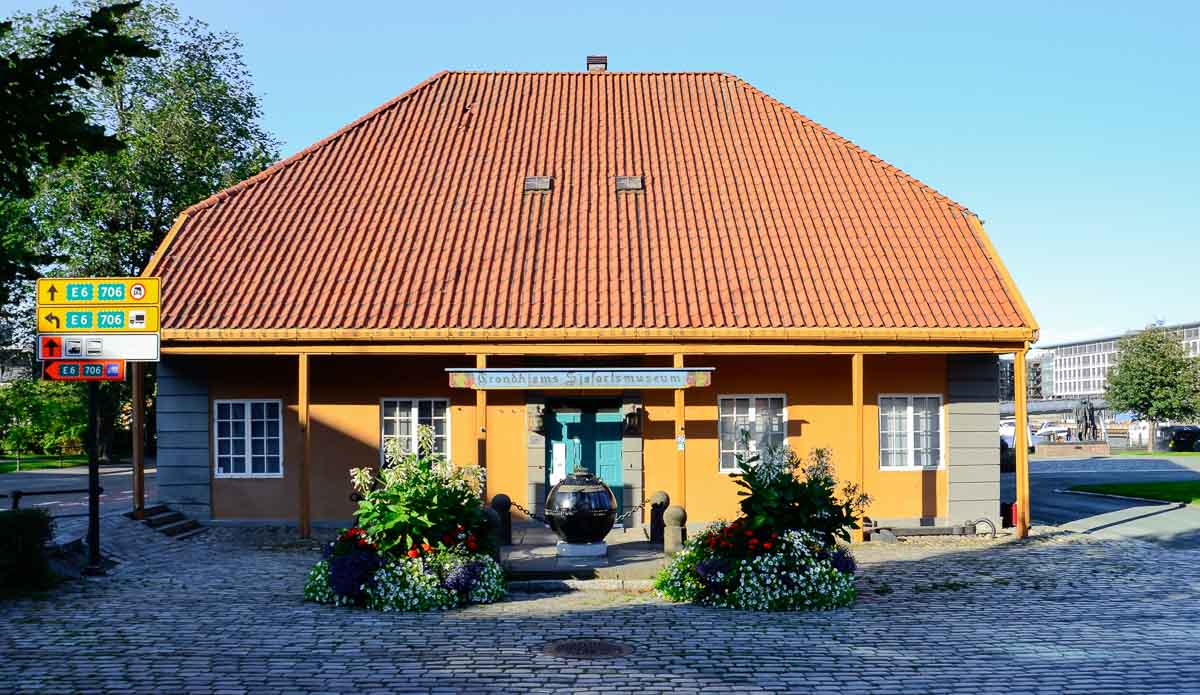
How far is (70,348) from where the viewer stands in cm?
1400

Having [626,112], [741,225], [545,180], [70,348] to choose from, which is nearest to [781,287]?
[741,225]

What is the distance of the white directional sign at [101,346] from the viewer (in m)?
14.0

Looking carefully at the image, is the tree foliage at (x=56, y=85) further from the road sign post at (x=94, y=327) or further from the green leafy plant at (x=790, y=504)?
the green leafy plant at (x=790, y=504)

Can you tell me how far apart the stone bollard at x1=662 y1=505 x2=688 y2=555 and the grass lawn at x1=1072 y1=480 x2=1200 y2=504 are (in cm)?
1474

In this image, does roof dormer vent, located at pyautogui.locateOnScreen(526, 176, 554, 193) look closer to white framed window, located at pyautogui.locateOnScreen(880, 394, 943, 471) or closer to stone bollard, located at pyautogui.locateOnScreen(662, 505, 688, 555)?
white framed window, located at pyautogui.locateOnScreen(880, 394, 943, 471)

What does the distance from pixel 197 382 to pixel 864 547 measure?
11705mm

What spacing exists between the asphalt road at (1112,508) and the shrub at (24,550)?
1644cm

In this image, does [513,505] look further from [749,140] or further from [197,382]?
[749,140]

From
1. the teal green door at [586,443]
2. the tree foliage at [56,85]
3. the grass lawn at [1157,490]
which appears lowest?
the grass lawn at [1157,490]

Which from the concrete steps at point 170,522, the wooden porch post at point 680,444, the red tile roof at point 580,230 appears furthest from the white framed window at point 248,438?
the wooden porch post at point 680,444

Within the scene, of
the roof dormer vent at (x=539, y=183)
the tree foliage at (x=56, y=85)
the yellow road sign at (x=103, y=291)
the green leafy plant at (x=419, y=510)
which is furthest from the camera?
the roof dormer vent at (x=539, y=183)

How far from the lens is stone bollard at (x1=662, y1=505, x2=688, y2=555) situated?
14258 mm

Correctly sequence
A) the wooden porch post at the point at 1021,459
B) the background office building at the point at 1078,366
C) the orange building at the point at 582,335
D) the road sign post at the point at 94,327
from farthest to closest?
1. the background office building at the point at 1078,366
2. the wooden porch post at the point at 1021,459
3. the orange building at the point at 582,335
4. the road sign post at the point at 94,327

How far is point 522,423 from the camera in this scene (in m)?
→ 18.1
